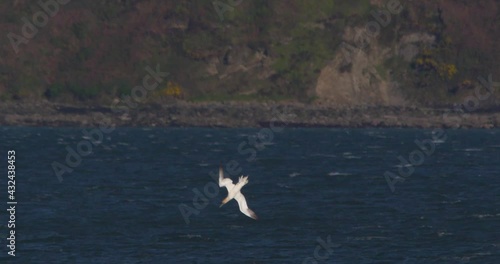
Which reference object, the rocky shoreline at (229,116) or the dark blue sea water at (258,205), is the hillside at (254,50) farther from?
the dark blue sea water at (258,205)

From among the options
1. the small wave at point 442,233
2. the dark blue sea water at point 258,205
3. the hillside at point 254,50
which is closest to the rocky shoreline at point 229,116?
the hillside at point 254,50

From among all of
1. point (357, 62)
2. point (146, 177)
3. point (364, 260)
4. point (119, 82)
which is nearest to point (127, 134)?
point (119, 82)

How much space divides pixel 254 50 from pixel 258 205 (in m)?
83.2

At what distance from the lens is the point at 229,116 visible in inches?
5295

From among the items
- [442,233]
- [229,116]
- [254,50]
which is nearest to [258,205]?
[442,233]

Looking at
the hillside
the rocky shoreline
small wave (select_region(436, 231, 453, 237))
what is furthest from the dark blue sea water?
the hillside

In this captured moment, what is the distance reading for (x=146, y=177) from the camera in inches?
3081

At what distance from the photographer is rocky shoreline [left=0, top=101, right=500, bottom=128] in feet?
436

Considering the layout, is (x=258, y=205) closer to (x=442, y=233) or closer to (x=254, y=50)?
(x=442, y=233)

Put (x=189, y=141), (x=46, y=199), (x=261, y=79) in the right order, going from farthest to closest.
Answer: (x=261, y=79) < (x=189, y=141) < (x=46, y=199)

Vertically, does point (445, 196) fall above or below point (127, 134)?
below

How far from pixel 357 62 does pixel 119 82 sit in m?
28.8

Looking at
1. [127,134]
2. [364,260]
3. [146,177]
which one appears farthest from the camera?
[127,134]

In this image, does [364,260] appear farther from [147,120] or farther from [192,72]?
[192,72]
